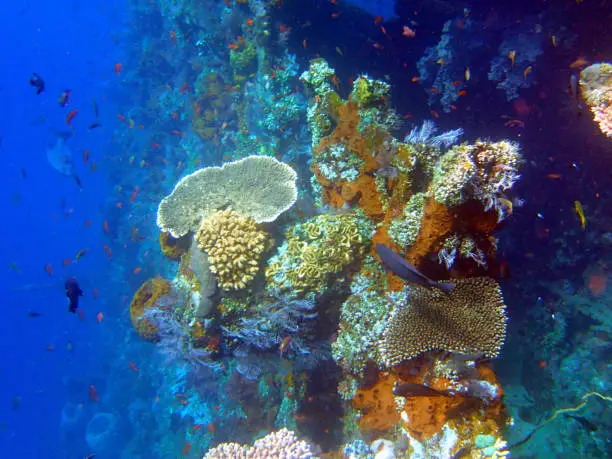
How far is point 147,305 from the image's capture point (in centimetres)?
605

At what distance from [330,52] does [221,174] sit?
5.90 meters

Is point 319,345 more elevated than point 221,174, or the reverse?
point 221,174

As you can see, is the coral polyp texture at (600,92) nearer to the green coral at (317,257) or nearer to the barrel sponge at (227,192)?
the green coral at (317,257)

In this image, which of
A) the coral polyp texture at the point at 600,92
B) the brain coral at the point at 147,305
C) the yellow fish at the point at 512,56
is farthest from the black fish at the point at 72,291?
the yellow fish at the point at 512,56

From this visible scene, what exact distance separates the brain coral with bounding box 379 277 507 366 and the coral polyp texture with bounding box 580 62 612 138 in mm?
2873

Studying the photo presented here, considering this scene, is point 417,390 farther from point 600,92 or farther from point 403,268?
point 600,92

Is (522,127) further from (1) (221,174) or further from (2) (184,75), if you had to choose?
(2) (184,75)

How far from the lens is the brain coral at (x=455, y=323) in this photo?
11.8ft

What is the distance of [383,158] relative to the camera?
4672 mm

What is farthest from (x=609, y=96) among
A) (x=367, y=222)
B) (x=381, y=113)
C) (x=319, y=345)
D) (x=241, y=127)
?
(x=241, y=127)

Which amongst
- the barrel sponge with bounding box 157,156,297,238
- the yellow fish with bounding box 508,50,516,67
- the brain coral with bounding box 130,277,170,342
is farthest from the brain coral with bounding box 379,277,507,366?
the yellow fish with bounding box 508,50,516,67

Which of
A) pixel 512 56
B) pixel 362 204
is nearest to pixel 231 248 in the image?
pixel 362 204

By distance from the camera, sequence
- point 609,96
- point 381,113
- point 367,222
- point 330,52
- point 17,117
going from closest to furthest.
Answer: point 609,96, point 367,222, point 381,113, point 330,52, point 17,117

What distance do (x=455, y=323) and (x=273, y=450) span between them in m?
2.87
